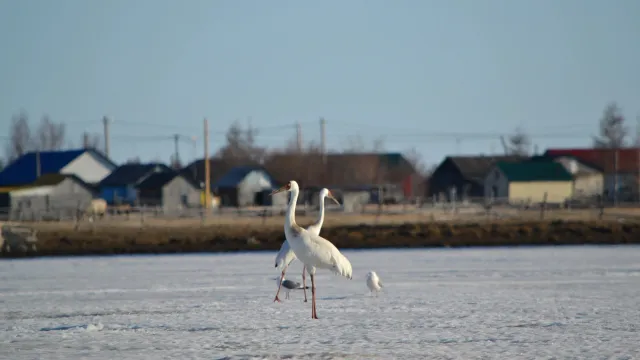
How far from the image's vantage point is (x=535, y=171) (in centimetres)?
8550

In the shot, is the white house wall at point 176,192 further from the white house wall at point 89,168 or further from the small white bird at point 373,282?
the small white bird at point 373,282

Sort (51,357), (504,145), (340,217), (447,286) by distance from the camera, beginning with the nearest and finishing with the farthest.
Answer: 1. (51,357)
2. (447,286)
3. (340,217)
4. (504,145)

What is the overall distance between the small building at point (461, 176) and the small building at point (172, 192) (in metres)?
27.8

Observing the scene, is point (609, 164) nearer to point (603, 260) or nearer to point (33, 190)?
point (33, 190)

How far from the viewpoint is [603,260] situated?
74.2 ft

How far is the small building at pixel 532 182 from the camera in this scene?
8338 centimetres

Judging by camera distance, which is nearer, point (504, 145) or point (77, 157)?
point (77, 157)

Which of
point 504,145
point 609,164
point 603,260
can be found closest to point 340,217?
point 603,260

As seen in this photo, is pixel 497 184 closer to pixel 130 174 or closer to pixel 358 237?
pixel 130 174


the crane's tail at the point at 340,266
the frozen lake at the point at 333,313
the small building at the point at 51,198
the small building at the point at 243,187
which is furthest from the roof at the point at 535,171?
the crane's tail at the point at 340,266

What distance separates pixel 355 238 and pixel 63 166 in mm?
62365

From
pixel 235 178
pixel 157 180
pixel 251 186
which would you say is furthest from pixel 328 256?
pixel 235 178

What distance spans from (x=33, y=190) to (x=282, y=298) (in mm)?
59034

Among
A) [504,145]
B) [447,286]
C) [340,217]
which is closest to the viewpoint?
[447,286]
